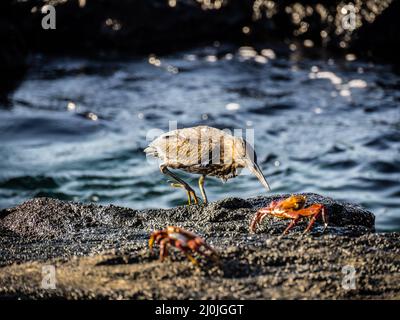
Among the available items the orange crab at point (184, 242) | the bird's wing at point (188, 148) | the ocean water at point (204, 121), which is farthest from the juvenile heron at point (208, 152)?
the ocean water at point (204, 121)

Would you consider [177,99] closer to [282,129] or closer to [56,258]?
[282,129]

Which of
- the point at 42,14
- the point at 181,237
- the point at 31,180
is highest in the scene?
the point at 181,237

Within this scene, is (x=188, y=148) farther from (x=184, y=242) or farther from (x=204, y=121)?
(x=204, y=121)

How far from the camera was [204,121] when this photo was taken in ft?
43.4

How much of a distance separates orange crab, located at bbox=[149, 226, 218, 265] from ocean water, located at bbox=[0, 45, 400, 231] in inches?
239

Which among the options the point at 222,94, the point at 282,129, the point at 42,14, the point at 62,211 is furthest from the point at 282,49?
the point at 62,211

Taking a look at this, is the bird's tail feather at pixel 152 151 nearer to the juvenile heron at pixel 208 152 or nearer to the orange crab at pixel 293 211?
the juvenile heron at pixel 208 152

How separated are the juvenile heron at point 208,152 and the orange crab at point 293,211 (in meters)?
0.17

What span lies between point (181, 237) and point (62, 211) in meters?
1.80

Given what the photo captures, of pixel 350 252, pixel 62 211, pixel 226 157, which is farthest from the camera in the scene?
pixel 62 211

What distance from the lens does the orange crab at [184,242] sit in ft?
13.9

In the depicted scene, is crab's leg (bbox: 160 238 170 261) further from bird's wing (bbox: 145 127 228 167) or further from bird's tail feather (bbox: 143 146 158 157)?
bird's tail feather (bbox: 143 146 158 157)

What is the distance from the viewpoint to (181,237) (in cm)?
424
